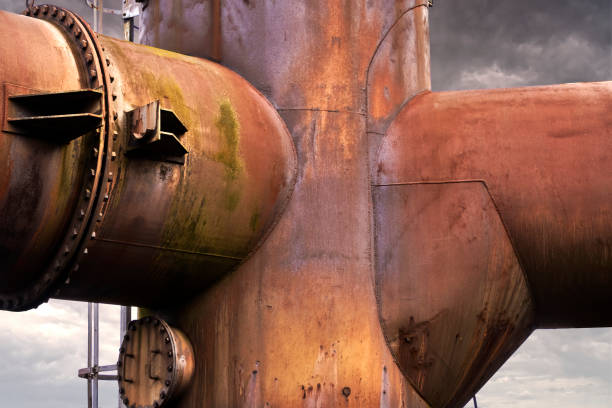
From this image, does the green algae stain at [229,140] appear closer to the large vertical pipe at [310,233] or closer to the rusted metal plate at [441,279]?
Result: the large vertical pipe at [310,233]

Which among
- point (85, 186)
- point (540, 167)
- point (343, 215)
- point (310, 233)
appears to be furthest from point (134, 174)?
point (540, 167)

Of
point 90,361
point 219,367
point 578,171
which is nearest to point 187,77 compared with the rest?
point 219,367

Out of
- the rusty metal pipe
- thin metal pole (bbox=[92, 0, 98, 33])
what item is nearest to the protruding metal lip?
the rusty metal pipe

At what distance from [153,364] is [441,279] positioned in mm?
2550

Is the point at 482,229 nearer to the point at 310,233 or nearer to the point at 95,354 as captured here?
the point at 310,233

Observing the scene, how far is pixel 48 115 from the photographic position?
607 cm

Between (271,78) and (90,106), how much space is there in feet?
6.94

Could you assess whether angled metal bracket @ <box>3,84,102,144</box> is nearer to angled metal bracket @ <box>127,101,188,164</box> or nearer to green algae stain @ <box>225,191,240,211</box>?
angled metal bracket @ <box>127,101,188,164</box>

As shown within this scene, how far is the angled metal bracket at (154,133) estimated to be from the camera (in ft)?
20.6

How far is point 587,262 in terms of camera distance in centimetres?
770

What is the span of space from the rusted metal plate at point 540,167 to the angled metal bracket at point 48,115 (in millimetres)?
2812

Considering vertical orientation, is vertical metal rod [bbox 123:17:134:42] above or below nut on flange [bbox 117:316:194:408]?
above

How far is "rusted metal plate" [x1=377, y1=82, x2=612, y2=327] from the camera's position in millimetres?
7637

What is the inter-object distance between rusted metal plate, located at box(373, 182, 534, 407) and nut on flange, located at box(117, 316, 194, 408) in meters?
1.74
